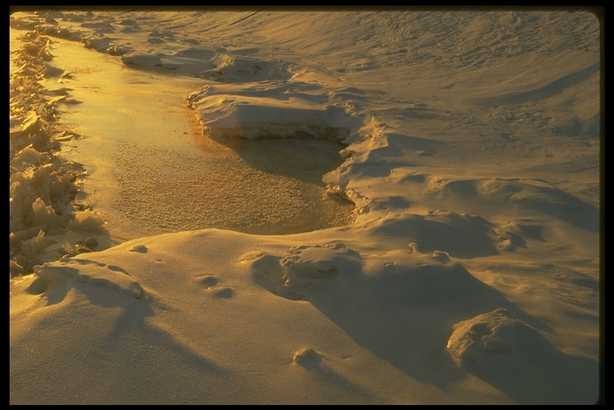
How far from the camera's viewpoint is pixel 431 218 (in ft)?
11.2

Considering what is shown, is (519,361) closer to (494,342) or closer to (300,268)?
(494,342)

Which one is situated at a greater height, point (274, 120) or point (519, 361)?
point (274, 120)

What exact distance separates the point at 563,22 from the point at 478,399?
272 inches

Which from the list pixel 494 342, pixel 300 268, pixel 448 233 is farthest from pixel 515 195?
pixel 494 342

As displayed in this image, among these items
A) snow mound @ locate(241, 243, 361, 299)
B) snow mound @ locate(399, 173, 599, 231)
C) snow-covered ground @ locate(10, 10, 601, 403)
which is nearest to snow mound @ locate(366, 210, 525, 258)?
snow-covered ground @ locate(10, 10, 601, 403)

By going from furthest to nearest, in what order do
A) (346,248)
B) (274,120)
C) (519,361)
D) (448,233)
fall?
(274,120) < (448,233) < (346,248) < (519,361)

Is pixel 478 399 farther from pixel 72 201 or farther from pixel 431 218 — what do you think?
pixel 72 201

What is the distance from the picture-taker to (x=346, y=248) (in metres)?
2.88

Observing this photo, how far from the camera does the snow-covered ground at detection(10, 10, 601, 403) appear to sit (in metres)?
1.97

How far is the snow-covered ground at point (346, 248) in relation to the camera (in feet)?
6.47

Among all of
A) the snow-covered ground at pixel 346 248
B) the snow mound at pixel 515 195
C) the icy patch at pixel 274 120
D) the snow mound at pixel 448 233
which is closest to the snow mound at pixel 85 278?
the snow-covered ground at pixel 346 248

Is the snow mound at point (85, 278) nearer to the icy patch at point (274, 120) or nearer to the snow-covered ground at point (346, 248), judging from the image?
the snow-covered ground at point (346, 248)

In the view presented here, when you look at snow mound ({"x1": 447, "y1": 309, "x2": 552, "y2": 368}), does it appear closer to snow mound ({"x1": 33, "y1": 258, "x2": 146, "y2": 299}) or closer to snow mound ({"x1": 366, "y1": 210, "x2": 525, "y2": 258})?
snow mound ({"x1": 366, "y1": 210, "x2": 525, "y2": 258})
